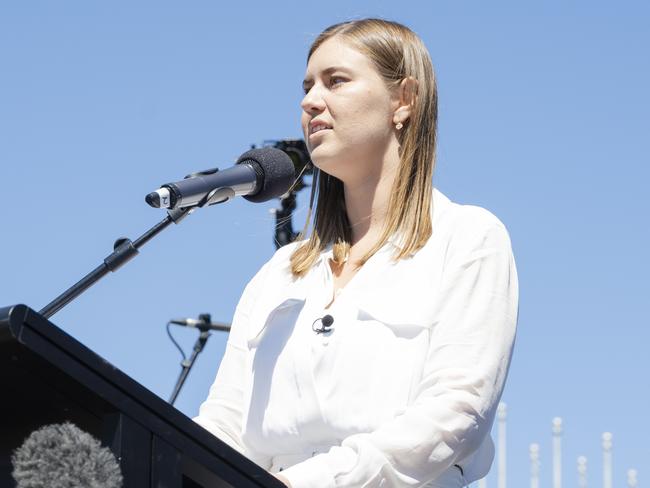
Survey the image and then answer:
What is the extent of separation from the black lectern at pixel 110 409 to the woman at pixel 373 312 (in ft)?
1.27

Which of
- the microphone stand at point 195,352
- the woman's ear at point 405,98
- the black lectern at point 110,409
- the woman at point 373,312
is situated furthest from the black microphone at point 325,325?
the microphone stand at point 195,352

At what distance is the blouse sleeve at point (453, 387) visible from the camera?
6.43 ft

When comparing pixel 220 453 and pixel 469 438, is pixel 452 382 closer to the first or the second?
pixel 469 438

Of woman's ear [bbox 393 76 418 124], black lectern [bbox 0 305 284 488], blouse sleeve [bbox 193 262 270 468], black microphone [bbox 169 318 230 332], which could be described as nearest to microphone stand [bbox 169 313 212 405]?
black microphone [bbox 169 318 230 332]

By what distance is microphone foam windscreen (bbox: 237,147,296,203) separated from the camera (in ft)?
9.03

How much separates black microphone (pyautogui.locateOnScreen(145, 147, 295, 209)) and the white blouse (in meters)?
0.29

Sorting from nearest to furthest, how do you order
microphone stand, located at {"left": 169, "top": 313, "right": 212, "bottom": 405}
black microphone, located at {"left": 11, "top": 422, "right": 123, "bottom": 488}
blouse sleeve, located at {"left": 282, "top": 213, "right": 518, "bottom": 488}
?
black microphone, located at {"left": 11, "top": 422, "right": 123, "bottom": 488} → blouse sleeve, located at {"left": 282, "top": 213, "right": 518, "bottom": 488} → microphone stand, located at {"left": 169, "top": 313, "right": 212, "bottom": 405}

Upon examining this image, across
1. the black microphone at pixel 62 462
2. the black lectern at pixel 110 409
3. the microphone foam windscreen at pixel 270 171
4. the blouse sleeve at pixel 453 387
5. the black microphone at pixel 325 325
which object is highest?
the microphone foam windscreen at pixel 270 171

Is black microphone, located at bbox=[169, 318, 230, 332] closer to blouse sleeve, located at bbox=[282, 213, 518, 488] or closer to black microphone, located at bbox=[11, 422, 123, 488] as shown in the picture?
blouse sleeve, located at bbox=[282, 213, 518, 488]

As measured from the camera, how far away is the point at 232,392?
2600 mm

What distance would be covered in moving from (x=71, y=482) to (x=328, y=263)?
1.40m

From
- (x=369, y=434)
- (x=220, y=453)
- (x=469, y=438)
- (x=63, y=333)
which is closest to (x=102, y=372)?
(x=63, y=333)

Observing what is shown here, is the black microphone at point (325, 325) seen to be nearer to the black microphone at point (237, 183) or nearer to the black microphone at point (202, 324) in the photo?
the black microphone at point (237, 183)

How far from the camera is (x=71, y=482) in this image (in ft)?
4.27
